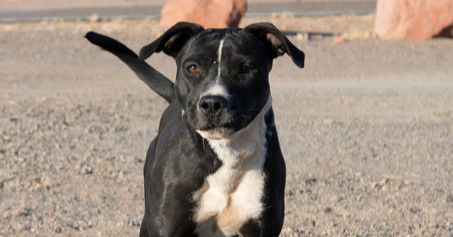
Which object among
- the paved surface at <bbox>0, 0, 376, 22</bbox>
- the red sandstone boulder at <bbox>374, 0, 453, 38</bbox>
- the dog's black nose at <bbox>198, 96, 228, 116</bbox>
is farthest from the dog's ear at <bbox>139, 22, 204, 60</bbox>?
the paved surface at <bbox>0, 0, 376, 22</bbox>

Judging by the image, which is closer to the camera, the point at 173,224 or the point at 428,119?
the point at 173,224

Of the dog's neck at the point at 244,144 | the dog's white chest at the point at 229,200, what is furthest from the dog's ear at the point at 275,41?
the dog's white chest at the point at 229,200

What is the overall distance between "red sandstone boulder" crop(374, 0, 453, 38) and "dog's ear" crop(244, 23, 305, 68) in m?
18.1

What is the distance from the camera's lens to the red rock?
22.4 meters

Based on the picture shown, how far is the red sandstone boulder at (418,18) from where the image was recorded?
23062 millimetres

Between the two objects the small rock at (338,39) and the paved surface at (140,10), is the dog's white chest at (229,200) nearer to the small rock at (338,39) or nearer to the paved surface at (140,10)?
the small rock at (338,39)

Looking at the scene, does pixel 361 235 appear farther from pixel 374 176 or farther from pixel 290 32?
pixel 290 32

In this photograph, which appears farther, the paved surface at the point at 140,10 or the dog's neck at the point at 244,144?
the paved surface at the point at 140,10

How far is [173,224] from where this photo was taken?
5156mm

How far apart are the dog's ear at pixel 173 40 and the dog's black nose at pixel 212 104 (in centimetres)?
57

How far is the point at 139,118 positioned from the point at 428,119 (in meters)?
3.74

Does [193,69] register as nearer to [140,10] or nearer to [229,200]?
[229,200]

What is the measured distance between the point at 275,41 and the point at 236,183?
0.81 metres

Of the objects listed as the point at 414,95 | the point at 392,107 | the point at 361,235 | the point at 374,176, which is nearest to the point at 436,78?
the point at 414,95
